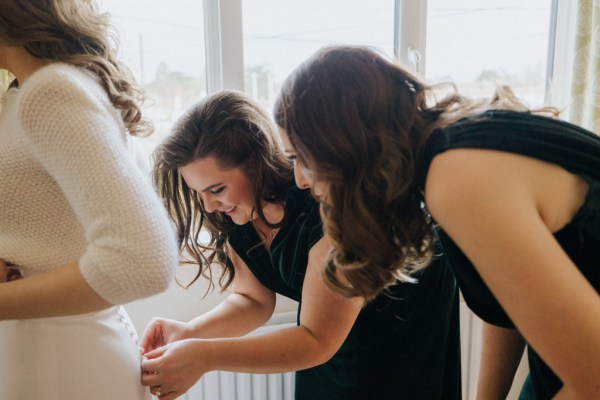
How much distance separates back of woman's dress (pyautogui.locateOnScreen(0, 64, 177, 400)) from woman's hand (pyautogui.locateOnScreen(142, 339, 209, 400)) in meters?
0.03

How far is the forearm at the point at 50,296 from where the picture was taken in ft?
2.44

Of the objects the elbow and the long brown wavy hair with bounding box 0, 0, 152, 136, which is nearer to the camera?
the long brown wavy hair with bounding box 0, 0, 152, 136

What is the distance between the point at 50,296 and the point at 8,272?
0.13m

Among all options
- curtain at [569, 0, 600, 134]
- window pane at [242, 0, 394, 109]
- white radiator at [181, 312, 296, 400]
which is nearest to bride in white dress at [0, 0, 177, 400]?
white radiator at [181, 312, 296, 400]

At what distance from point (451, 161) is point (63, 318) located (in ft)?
1.97

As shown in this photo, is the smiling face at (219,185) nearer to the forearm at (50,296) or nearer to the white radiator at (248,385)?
the forearm at (50,296)

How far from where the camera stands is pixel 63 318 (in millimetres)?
840

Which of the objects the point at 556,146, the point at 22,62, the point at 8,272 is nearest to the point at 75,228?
the point at 8,272

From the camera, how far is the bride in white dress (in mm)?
712

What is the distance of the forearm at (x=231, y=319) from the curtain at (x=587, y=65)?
1.38 meters

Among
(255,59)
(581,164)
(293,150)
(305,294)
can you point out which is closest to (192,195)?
(305,294)

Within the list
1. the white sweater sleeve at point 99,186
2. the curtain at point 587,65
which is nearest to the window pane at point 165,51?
the white sweater sleeve at point 99,186

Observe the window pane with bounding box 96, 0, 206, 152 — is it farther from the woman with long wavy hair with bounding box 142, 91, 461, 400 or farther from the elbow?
the elbow

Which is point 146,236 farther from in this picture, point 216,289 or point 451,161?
point 216,289
